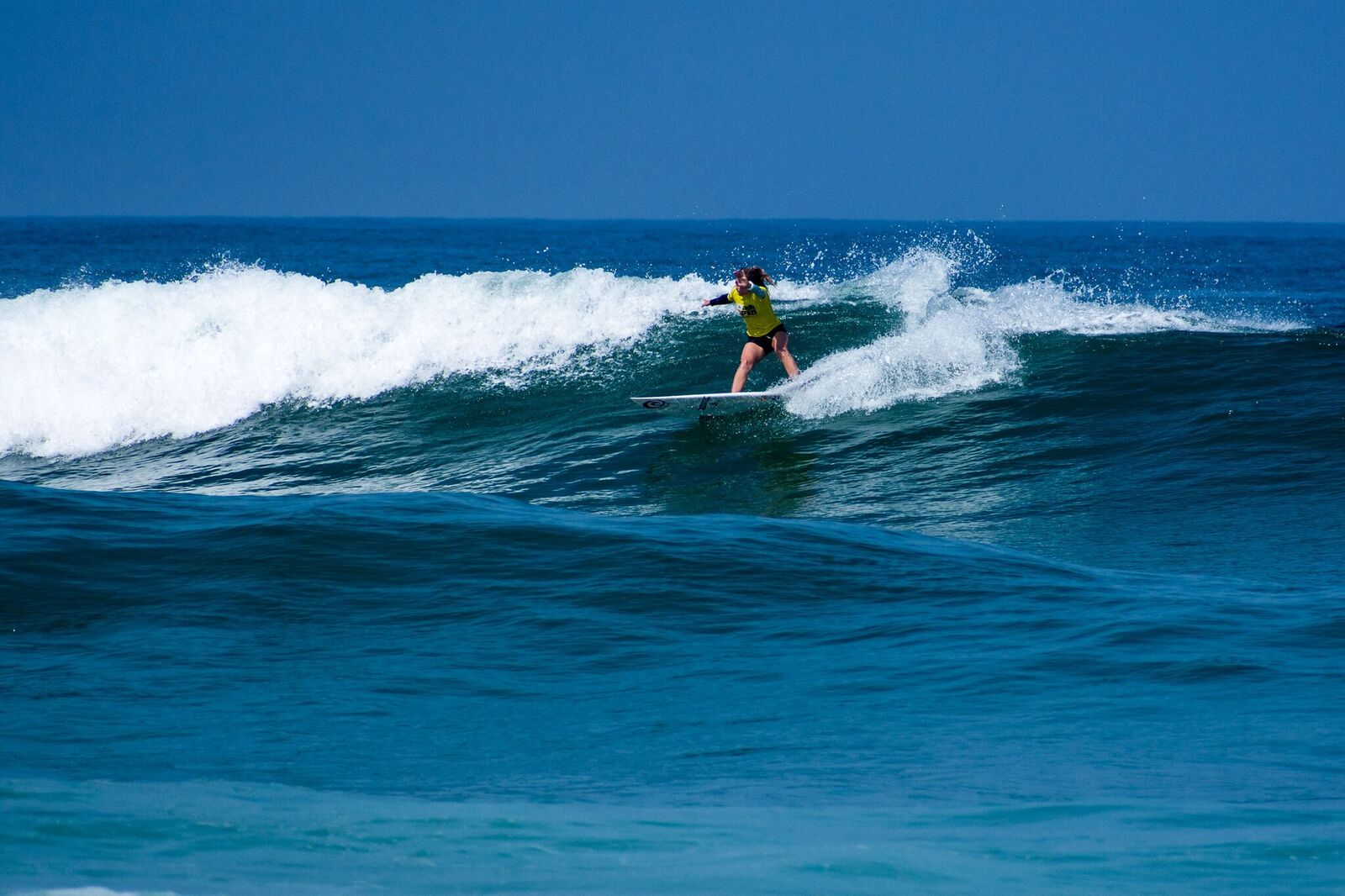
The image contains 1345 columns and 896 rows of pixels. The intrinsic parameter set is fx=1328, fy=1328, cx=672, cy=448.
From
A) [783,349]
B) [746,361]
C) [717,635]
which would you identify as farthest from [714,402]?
[717,635]

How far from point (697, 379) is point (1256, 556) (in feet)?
29.6

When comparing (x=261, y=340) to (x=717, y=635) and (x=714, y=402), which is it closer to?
(x=714, y=402)

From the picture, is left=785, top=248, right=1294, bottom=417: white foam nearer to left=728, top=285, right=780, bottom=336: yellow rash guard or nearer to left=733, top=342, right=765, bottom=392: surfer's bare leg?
left=733, top=342, right=765, bottom=392: surfer's bare leg

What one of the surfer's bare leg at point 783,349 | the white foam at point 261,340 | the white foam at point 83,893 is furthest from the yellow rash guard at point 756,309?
the white foam at point 83,893

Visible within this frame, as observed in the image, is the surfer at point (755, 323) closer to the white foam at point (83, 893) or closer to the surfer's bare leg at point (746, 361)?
the surfer's bare leg at point (746, 361)

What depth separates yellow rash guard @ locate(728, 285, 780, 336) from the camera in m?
14.6

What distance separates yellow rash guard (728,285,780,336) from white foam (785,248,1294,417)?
2.45 ft

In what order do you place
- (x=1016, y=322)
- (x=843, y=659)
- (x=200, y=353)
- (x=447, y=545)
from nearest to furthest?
(x=843, y=659)
(x=447, y=545)
(x=1016, y=322)
(x=200, y=353)

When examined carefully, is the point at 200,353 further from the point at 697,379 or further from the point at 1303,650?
the point at 1303,650

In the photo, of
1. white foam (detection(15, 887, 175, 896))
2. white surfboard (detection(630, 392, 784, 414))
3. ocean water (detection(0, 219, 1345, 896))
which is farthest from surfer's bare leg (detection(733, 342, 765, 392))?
white foam (detection(15, 887, 175, 896))

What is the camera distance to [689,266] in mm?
50312

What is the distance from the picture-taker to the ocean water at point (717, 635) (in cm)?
388

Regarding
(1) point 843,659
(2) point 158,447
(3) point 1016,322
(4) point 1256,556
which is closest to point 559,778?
(1) point 843,659

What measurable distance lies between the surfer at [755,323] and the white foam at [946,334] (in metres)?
0.51
